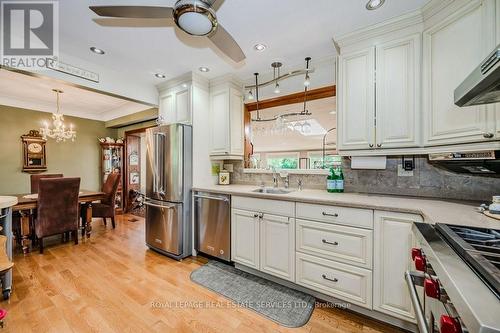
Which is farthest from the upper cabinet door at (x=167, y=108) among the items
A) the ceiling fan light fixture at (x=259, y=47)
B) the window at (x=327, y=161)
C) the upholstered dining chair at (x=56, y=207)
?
the window at (x=327, y=161)

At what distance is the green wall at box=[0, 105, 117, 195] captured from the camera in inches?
161

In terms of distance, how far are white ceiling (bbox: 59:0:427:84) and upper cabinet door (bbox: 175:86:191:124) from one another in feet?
0.91

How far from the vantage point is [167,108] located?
3.13 m

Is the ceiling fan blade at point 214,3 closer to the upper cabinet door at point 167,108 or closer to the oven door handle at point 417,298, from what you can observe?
the oven door handle at point 417,298

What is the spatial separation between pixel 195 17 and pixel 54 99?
470 cm

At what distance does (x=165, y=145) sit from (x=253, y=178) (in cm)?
128

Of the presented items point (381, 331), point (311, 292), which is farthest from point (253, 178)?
point (381, 331)

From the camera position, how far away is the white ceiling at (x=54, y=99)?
338 cm

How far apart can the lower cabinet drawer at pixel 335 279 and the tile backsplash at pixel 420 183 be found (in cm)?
85

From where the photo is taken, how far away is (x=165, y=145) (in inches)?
108

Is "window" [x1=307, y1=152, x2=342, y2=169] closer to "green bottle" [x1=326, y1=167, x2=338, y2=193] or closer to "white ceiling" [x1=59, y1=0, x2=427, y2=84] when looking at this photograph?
"green bottle" [x1=326, y1=167, x2=338, y2=193]

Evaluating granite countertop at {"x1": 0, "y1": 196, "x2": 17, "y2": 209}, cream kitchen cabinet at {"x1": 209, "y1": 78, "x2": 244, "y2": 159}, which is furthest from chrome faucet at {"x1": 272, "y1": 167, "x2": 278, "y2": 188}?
granite countertop at {"x1": 0, "y1": 196, "x2": 17, "y2": 209}

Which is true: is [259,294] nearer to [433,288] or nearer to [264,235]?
[264,235]

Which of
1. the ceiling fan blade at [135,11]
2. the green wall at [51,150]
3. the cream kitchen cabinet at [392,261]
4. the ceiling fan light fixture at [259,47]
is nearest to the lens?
the ceiling fan blade at [135,11]
